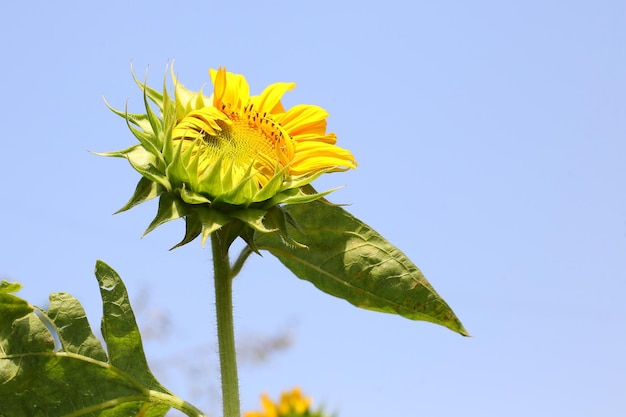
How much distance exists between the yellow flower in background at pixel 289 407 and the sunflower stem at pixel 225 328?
3.17 feet

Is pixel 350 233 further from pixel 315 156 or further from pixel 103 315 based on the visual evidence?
pixel 103 315

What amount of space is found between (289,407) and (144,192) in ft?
3.78

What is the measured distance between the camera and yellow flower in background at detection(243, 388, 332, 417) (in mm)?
1453

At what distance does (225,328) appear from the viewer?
251 centimetres

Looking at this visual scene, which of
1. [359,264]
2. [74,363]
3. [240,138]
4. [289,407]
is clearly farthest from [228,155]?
[289,407]

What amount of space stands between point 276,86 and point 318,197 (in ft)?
1.42

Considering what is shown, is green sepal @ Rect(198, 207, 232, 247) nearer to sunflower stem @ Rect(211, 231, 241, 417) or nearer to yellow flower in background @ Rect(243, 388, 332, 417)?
sunflower stem @ Rect(211, 231, 241, 417)

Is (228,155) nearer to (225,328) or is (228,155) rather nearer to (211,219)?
(211,219)

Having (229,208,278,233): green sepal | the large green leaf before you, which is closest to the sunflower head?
(229,208,278,233): green sepal

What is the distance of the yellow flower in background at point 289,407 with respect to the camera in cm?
145

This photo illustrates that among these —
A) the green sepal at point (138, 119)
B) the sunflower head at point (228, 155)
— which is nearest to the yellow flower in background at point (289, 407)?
the sunflower head at point (228, 155)

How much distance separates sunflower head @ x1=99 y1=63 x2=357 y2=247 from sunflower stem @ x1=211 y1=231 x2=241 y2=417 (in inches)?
3.3

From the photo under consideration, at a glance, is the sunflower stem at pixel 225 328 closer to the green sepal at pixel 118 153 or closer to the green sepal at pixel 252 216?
the green sepal at pixel 252 216

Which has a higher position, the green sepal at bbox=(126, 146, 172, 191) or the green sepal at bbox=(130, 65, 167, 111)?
the green sepal at bbox=(130, 65, 167, 111)
